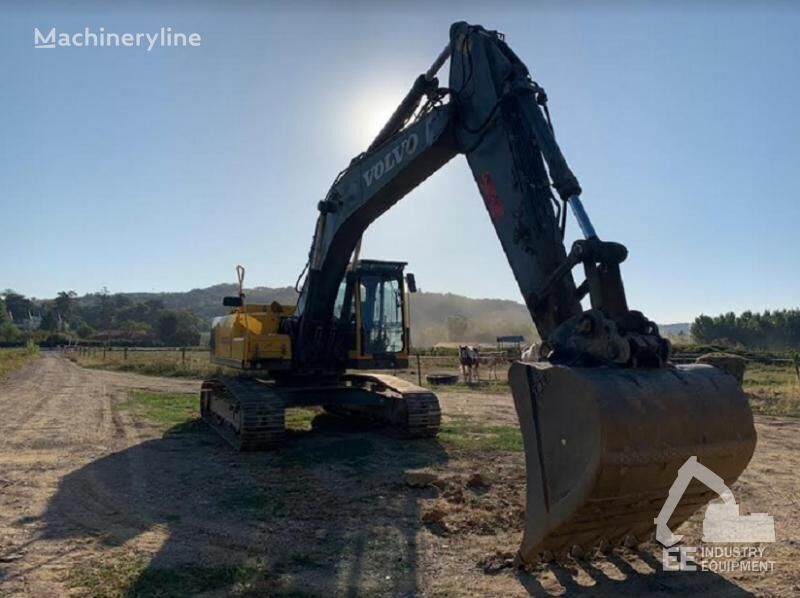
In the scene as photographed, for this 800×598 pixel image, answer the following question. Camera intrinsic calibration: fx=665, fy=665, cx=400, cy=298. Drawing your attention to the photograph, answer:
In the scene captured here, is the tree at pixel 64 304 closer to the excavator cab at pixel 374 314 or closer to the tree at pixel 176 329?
the tree at pixel 176 329

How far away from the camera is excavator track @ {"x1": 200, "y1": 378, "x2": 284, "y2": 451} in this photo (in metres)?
9.36

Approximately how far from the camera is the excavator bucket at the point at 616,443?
3.83 meters

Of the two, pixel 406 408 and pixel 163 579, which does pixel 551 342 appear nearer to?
pixel 163 579

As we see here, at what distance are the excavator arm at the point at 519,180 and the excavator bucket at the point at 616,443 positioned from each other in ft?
1.01

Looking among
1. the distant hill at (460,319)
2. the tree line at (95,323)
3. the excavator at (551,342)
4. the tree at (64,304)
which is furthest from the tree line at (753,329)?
the tree at (64,304)

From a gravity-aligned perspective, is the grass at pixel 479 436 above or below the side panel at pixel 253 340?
below

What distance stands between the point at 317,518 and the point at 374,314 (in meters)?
5.01

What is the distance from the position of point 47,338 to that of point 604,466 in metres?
88.8

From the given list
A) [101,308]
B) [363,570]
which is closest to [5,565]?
[363,570]

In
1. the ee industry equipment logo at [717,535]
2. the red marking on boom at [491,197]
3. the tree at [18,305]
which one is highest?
the tree at [18,305]

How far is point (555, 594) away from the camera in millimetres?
4332

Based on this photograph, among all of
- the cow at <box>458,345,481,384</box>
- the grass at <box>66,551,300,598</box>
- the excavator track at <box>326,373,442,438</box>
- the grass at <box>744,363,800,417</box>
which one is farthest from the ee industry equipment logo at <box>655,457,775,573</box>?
the cow at <box>458,345,481,384</box>

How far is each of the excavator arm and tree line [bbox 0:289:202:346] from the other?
6890 cm

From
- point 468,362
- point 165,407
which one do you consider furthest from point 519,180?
point 468,362
